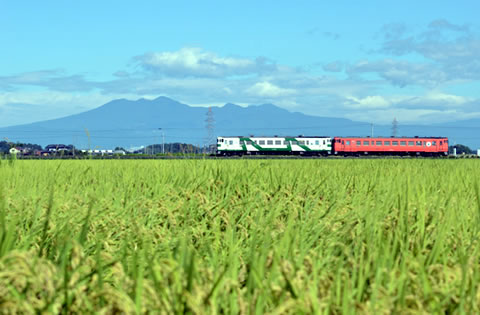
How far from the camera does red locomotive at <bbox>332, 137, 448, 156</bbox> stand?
2432 inches

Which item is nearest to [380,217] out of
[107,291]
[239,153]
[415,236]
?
[415,236]

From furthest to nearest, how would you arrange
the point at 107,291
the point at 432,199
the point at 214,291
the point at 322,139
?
1. the point at 322,139
2. the point at 432,199
3. the point at 214,291
4. the point at 107,291

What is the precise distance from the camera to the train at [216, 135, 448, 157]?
203 feet

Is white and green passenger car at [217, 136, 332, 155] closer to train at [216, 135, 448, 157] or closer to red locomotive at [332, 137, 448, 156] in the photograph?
train at [216, 135, 448, 157]

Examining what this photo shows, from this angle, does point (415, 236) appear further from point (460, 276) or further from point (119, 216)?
point (119, 216)

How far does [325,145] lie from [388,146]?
7361mm

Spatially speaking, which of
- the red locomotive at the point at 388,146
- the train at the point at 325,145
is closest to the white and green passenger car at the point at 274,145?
the train at the point at 325,145

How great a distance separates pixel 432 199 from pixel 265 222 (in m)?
2.27

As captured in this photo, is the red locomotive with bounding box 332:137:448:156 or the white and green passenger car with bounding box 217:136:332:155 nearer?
the red locomotive with bounding box 332:137:448:156

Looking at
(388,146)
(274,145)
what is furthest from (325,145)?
(388,146)

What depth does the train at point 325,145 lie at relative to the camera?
61875 millimetres

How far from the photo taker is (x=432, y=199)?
17.4ft

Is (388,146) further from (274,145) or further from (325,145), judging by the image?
(274,145)

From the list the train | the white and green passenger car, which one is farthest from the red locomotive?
the white and green passenger car
